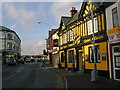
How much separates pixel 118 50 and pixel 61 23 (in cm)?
1659

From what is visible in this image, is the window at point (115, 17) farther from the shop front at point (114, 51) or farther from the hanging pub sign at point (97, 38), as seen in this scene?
the hanging pub sign at point (97, 38)

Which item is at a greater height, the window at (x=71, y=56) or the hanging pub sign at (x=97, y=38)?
the hanging pub sign at (x=97, y=38)

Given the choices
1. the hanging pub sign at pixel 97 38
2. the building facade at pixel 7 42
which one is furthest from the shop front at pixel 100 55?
the building facade at pixel 7 42

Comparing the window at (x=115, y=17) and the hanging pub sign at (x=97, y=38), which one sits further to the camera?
the hanging pub sign at (x=97, y=38)

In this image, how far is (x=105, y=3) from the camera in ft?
50.3

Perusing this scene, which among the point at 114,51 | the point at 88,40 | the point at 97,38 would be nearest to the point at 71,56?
the point at 88,40

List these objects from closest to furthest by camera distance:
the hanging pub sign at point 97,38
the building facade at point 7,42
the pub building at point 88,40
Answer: the pub building at point 88,40
the hanging pub sign at point 97,38
the building facade at point 7,42

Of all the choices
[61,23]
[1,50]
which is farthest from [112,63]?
[1,50]

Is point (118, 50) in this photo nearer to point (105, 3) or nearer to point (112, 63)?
point (112, 63)

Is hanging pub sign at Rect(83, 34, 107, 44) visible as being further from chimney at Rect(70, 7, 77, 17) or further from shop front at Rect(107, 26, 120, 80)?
chimney at Rect(70, 7, 77, 17)

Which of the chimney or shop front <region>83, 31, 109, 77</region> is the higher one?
the chimney

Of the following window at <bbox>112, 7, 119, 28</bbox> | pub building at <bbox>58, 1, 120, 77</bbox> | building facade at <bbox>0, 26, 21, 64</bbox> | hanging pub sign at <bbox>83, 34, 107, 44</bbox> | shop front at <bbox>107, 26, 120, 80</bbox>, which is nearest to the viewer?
shop front at <bbox>107, 26, 120, 80</bbox>

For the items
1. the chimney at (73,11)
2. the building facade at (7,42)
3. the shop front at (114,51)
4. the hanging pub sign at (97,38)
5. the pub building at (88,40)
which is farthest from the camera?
Answer: the building facade at (7,42)

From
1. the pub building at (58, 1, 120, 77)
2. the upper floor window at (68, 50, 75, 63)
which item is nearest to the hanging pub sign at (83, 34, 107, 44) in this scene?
the pub building at (58, 1, 120, 77)
